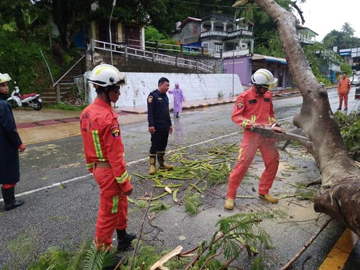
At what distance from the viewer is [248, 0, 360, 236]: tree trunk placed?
2096 millimetres

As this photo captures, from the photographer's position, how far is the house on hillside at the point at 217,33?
111ft

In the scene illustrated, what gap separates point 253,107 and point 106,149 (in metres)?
2.15

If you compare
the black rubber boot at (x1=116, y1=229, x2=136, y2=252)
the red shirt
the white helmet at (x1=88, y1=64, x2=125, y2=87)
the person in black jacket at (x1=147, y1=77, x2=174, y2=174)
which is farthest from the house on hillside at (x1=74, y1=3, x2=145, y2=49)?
the black rubber boot at (x1=116, y1=229, x2=136, y2=252)

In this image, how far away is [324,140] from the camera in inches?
115

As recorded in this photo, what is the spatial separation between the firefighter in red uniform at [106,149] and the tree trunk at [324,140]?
1.76 metres

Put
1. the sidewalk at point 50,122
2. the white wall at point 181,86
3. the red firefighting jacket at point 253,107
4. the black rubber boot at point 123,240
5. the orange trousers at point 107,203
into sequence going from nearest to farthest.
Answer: the orange trousers at point 107,203, the black rubber boot at point 123,240, the red firefighting jacket at point 253,107, the sidewalk at point 50,122, the white wall at point 181,86

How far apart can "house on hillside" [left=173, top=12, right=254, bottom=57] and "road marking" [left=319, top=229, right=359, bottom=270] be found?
3281cm

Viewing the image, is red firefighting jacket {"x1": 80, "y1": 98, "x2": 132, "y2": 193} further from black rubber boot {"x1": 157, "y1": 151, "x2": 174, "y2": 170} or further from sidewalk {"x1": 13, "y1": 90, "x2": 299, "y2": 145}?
sidewalk {"x1": 13, "y1": 90, "x2": 299, "y2": 145}

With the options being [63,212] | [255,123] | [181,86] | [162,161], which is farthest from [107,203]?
[181,86]

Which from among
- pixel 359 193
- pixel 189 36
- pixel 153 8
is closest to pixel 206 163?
pixel 359 193

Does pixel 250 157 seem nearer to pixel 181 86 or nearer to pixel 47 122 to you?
pixel 47 122

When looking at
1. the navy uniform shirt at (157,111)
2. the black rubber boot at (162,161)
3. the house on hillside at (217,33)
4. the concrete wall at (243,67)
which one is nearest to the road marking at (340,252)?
the black rubber boot at (162,161)

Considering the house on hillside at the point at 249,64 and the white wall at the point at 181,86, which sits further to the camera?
the house on hillside at the point at 249,64

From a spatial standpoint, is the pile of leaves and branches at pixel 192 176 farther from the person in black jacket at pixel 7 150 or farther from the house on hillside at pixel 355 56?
the house on hillside at pixel 355 56
